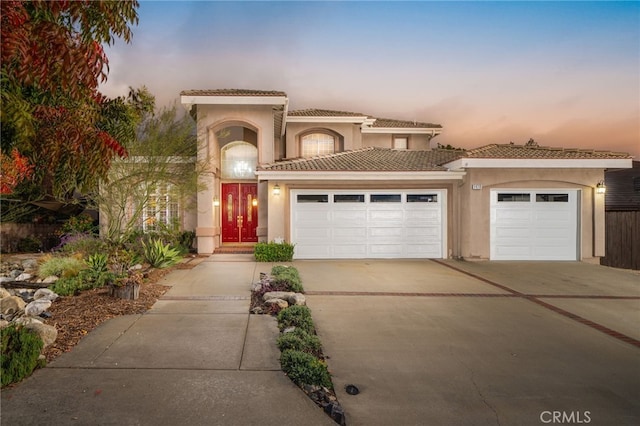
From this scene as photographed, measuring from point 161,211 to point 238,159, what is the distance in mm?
4147

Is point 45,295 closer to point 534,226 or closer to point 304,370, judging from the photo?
point 304,370

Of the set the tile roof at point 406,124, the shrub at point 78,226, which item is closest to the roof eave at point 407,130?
the tile roof at point 406,124

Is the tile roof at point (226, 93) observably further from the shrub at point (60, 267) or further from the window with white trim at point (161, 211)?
the shrub at point (60, 267)

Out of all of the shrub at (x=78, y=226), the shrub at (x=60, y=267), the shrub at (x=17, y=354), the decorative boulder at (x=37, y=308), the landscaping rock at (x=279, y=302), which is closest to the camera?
the shrub at (x=17, y=354)

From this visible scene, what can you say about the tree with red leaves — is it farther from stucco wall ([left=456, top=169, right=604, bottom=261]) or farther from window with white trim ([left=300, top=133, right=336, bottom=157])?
window with white trim ([left=300, top=133, right=336, bottom=157])

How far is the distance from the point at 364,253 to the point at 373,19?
30.5 ft

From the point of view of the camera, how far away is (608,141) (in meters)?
23.7

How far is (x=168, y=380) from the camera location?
11.1 ft

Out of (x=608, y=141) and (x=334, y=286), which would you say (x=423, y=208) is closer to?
(x=334, y=286)

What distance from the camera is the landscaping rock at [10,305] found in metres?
5.71

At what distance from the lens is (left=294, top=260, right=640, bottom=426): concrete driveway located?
307 cm

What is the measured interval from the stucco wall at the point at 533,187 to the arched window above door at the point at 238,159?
957 cm

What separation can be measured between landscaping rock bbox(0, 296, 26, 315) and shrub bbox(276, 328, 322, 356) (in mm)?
5202

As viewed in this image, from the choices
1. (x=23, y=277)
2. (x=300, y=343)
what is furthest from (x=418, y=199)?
(x=23, y=277)
